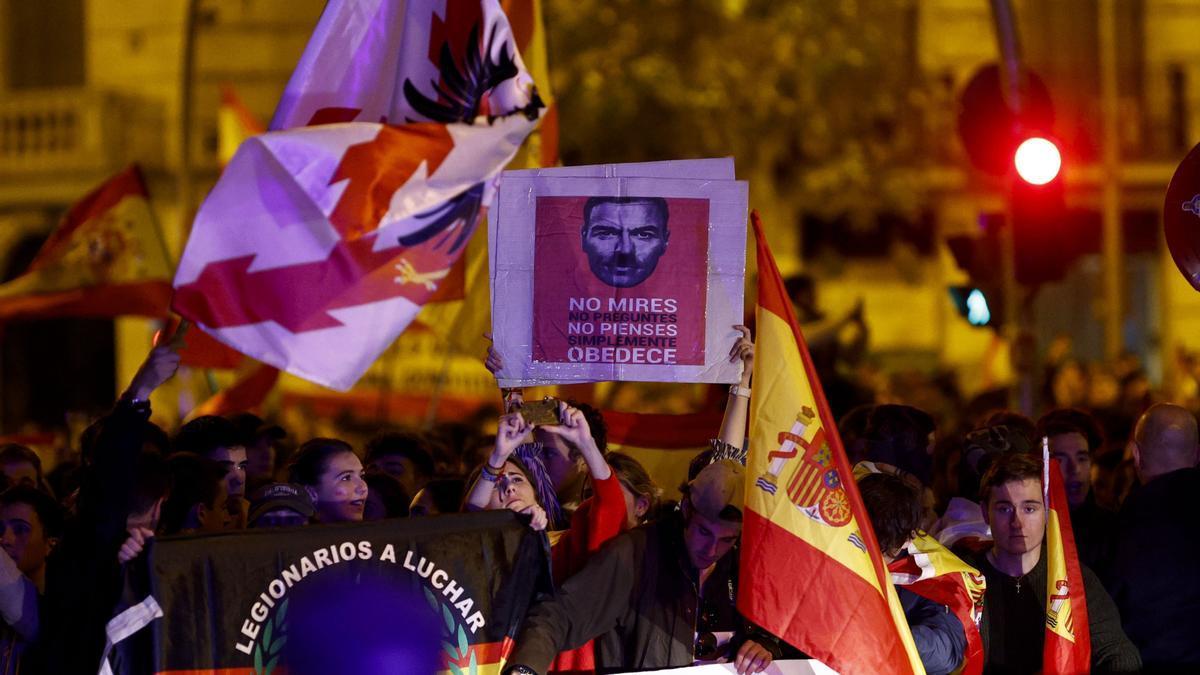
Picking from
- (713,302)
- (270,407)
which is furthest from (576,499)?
(270,407)

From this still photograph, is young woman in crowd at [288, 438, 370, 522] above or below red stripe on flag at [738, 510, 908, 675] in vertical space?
above

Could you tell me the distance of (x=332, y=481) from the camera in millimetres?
5488

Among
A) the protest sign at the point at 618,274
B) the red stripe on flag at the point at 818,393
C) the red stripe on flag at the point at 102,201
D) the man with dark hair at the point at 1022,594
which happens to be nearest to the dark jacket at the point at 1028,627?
the man with dark hair at the point at 1022,594

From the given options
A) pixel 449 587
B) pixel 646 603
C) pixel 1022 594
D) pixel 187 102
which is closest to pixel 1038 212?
pixel 1022 594

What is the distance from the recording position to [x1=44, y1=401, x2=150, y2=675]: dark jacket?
4773 mm

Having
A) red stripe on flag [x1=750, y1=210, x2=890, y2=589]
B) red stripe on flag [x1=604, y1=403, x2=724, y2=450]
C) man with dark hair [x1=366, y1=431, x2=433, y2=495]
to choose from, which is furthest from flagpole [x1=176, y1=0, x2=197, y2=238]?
red stripe on flag [x1=750, y1=210, x2=890, y2=589]

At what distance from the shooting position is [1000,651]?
545cm

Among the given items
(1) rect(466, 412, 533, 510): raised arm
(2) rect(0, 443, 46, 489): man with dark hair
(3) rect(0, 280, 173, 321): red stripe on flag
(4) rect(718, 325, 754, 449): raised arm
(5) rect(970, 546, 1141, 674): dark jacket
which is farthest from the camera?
(3) rect(0, 280, 173, 321): red stripe on flag

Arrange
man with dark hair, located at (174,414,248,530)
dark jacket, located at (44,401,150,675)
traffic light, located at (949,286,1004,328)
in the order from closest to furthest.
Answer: dark jacket, located at (44,401,150,675) → man with dark hair, located at (174,414,248,530) → traffic light, located at (949,286,1004,328)

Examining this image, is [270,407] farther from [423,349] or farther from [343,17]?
[343,17]

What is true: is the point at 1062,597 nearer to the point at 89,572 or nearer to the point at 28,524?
the point at 89,572

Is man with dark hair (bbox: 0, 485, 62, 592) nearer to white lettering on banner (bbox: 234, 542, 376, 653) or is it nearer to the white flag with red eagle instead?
the white flag with red eagle

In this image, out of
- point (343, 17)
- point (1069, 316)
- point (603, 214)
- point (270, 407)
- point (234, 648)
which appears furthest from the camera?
point (1069, 316)

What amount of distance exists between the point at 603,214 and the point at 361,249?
98cm
